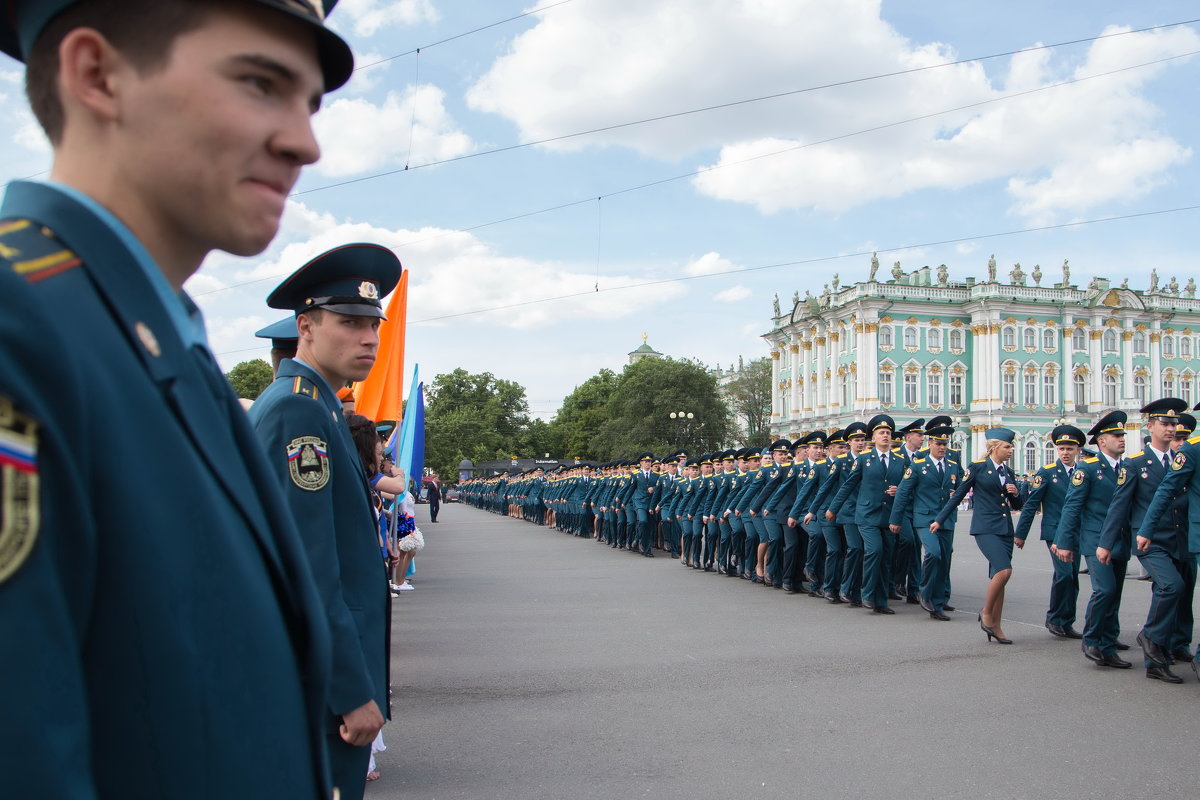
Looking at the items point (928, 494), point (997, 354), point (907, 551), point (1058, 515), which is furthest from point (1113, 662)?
point (997, 354)

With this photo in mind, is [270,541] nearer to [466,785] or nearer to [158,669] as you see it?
[158,669]

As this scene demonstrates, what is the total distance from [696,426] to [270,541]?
8098 cm

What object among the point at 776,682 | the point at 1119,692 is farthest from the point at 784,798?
the point at 1119,692

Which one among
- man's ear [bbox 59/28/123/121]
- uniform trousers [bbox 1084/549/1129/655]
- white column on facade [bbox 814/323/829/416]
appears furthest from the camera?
white column on facade [bbox 814/323/829/416]

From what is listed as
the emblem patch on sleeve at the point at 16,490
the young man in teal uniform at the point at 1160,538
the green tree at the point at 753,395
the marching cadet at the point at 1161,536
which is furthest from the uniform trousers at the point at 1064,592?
the green tree at the point at 753,395

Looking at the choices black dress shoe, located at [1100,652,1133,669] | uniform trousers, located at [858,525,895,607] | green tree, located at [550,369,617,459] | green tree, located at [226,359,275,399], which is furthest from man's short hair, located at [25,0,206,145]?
green tree, located at [550,369,617,459]

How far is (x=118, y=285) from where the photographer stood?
1.06 m

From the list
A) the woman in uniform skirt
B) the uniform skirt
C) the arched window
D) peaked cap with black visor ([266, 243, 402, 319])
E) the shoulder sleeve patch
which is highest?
Answer: the arched window

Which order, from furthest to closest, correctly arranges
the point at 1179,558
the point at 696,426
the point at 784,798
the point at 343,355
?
the point at 696,426
the point at 1179,558
the point at 784,798
the point at 343,355

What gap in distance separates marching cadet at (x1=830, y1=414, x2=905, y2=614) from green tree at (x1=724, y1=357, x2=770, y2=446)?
8220cm

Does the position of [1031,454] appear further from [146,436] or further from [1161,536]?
[146,436]

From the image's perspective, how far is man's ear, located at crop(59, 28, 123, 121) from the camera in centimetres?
108

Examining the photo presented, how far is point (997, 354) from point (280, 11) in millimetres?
80318

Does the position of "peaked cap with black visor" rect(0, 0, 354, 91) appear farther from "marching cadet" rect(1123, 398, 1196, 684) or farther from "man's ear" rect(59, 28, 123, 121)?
"marching cadet" rect(1123, 398, 1196, 684)
